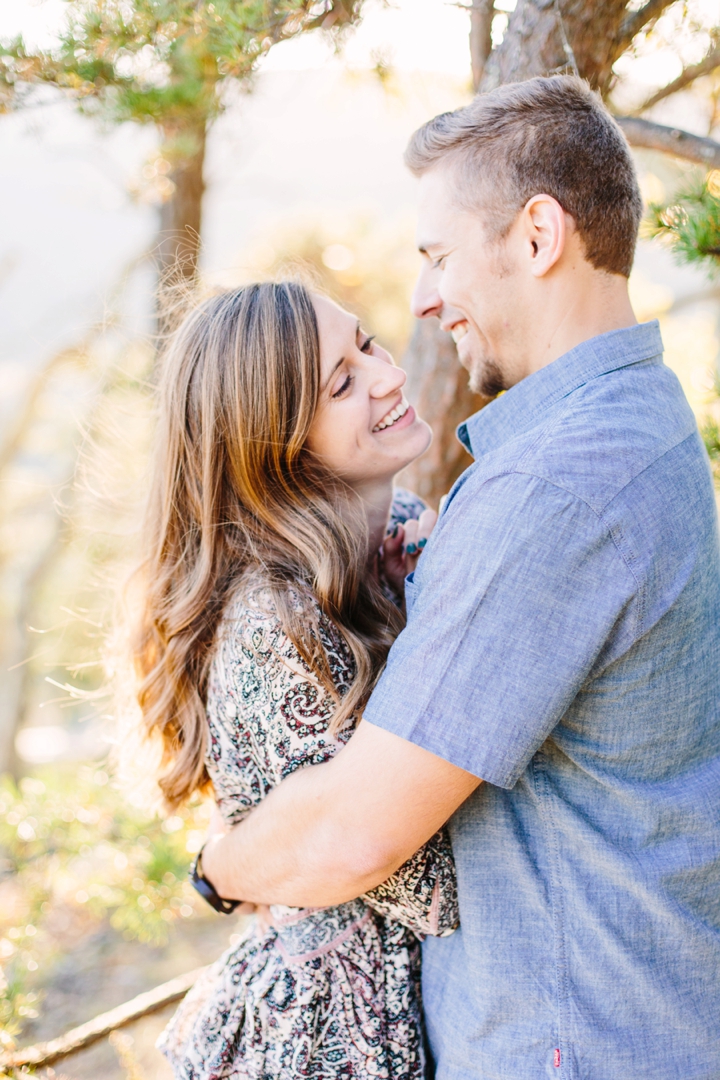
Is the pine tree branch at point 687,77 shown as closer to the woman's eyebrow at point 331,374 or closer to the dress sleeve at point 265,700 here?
the woman's eyebrow at point 331,374

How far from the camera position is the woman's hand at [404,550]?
5.59ft

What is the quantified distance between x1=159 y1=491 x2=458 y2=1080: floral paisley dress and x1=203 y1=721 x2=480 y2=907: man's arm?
0.09 m

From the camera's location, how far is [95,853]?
2.52 metres

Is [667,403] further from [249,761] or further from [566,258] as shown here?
→ [249,761]

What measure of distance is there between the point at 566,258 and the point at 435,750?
85 centimetres

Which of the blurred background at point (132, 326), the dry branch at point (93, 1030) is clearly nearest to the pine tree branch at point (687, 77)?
the blurred background at point (132, 326)

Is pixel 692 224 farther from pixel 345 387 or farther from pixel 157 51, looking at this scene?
pixel 157 51

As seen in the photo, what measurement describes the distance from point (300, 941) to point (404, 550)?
0.77 meters

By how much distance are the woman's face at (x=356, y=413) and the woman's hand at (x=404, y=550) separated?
134 millimetres

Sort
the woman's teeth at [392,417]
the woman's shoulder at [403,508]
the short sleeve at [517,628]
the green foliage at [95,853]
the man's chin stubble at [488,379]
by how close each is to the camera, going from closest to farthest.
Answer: the short sleeve at [517,628] → the man's chin stubble at [488,379] → the woman's teeth at [392,417] → the woman's shoulder at [403,508] → the green foliage at [95,853]

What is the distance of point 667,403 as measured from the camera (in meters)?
1.21

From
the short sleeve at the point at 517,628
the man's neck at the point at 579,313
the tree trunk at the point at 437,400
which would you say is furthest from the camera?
the tree trunk at the point at 437,400

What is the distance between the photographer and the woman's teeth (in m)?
1.64

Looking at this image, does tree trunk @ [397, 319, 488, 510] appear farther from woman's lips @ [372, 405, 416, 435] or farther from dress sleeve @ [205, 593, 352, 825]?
dress sleeve @ [205, 593, 352, 825]
